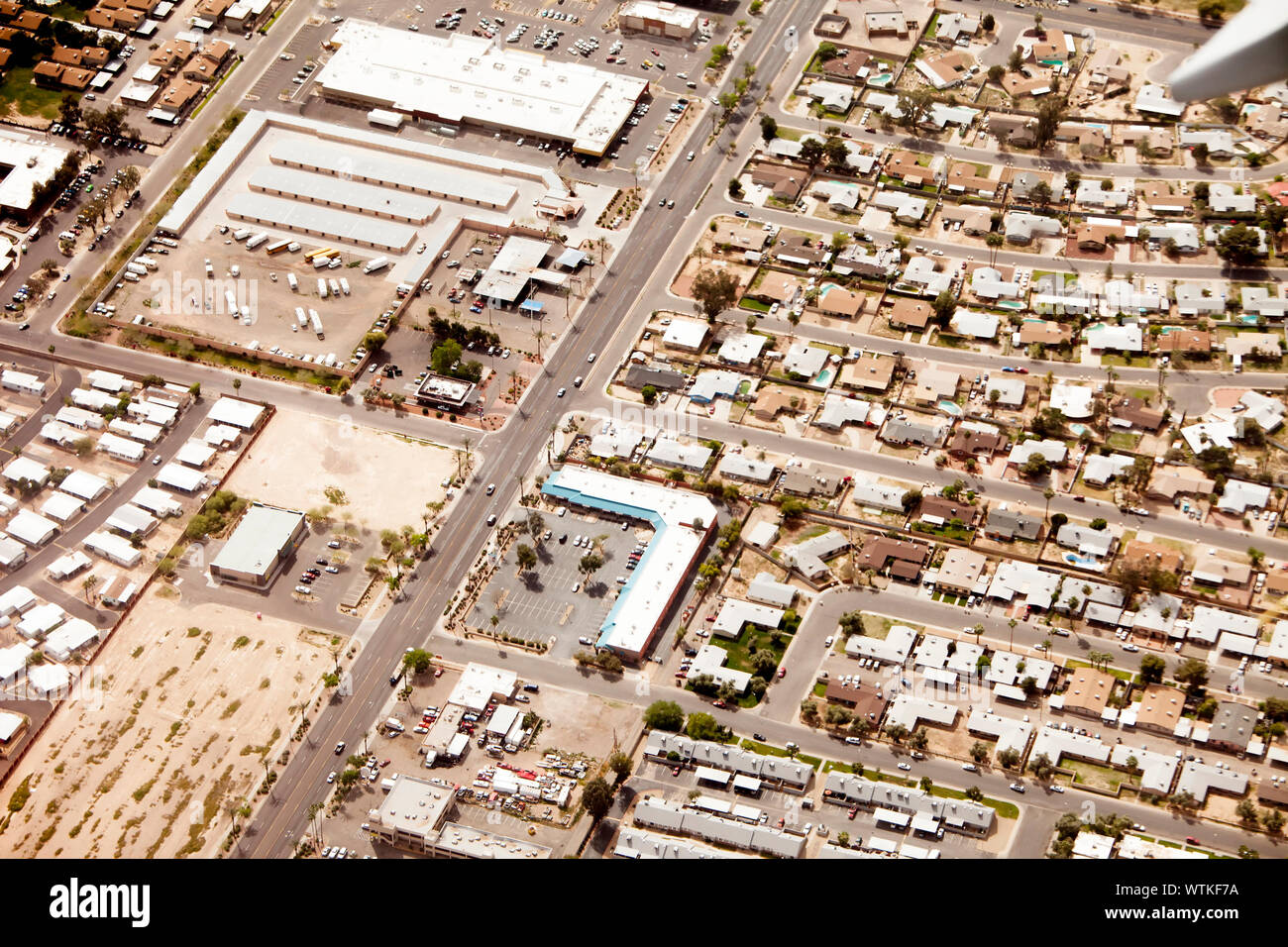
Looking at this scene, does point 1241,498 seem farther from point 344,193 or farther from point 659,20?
point 344,193

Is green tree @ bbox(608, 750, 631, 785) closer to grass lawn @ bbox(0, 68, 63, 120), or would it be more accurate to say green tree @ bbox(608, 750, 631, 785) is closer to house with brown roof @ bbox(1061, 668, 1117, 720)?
house with brown roof @ bbox(1061, 668, 1117, 720)

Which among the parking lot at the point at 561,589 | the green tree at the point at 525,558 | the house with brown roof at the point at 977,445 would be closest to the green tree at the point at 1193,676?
the house with brown roof at the point at 977,445

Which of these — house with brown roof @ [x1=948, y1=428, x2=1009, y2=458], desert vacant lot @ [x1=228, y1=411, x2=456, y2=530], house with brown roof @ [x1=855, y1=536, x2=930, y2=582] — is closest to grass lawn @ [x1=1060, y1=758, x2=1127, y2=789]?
house with brown roof @ [x1=855, y1=536, x2=930, y2=582]

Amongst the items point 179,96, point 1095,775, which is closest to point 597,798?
point 1095,775

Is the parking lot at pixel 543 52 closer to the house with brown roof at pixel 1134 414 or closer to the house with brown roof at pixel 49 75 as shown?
the house with brown roof at pixel 49 75

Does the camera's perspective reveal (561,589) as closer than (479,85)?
Yes
